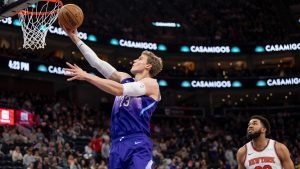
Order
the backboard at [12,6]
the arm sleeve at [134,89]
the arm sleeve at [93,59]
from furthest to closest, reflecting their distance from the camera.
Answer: the backboard at [12,6] → the arm sleeve at [93,59] → the arm sleeve at [134,89]

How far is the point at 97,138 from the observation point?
20.6m

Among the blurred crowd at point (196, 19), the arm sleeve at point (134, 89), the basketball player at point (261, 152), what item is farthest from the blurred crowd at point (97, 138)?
the arm sleeve at point (134, 89)

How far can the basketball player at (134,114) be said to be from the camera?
17.9 feet

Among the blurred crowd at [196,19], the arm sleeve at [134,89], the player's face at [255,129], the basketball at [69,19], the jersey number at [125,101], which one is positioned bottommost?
the player's face at [255,129]

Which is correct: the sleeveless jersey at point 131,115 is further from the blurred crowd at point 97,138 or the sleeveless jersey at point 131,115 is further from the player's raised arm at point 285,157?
the blurred crowd at point 97,138

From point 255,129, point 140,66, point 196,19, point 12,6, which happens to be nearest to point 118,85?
point 140,66

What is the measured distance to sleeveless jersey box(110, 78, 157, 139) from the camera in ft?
18.5

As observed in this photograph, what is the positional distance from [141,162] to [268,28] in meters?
32.1

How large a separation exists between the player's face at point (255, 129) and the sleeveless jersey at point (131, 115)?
5.73ft

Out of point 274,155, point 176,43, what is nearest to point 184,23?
point 176,43

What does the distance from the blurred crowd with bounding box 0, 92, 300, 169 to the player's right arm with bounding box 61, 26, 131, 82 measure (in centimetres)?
1033

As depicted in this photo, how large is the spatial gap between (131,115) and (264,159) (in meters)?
2.13

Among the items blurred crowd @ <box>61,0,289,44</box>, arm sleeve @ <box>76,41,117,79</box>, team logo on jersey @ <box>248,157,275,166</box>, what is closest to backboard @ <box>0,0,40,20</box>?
arm sleeve @ <box>76,41,117,79</box>

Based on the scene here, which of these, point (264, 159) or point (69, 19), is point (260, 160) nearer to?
point (264, 159)
